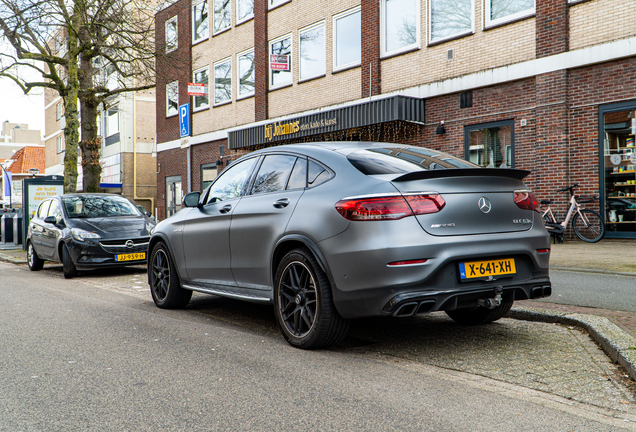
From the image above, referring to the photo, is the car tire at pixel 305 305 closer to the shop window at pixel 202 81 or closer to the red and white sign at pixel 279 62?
the red and white sign at pixel 279 62

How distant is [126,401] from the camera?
350 cm

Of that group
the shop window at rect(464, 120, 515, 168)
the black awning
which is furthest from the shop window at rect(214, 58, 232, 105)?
the shop window at rect(464, 120, 515, 168)

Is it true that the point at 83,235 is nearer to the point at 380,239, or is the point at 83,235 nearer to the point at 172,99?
the point at 380,239

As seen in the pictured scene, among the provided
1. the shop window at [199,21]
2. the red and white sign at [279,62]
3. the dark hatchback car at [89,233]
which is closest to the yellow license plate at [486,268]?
the dark hatchback car at [89,233]

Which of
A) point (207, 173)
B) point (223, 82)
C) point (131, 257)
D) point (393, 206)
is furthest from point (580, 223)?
point (207, 173)

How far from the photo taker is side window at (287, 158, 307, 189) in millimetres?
4980

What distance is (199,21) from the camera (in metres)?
27.1

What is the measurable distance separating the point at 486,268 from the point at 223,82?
74.0ft

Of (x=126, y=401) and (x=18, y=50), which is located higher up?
(x=18, y=50)

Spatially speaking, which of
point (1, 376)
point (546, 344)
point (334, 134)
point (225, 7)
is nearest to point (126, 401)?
point (1, 376)

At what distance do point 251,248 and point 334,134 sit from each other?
47.0ft

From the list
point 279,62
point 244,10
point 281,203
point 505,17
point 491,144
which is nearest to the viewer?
point 281,203

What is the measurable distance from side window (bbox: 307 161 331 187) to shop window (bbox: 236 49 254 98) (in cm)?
1955

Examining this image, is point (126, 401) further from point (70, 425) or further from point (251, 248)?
point (251, 248)
